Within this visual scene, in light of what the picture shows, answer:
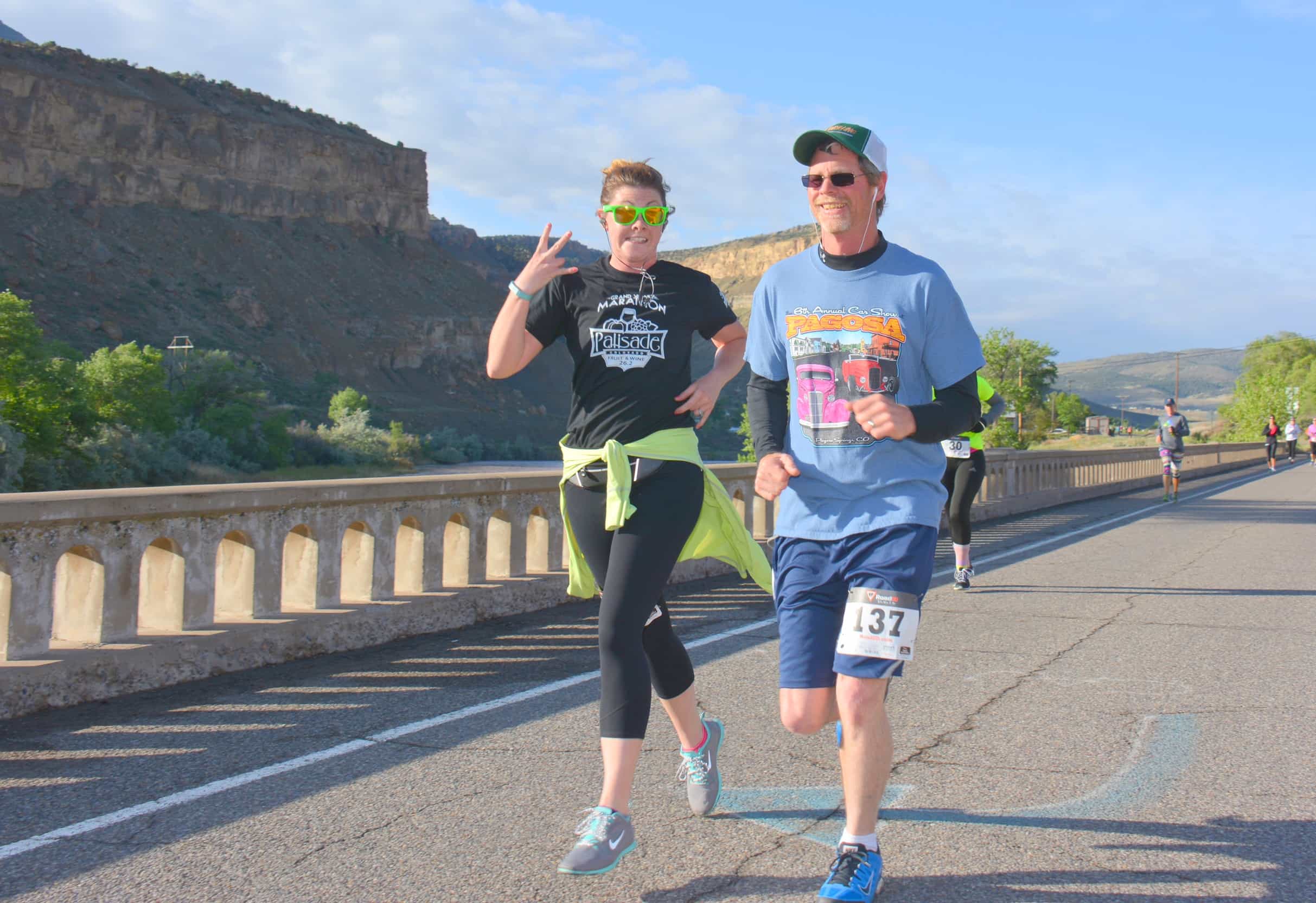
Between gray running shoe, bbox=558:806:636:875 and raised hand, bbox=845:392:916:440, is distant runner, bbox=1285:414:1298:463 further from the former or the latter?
gray running shoe, bbox=558:806:636:875

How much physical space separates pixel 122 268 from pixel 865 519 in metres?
106

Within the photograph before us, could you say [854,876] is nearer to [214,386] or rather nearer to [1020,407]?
[214,386]

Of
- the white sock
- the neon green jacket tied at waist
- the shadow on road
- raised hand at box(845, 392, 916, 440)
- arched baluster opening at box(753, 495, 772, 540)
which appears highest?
raised hand at box(845, 392, 916, 440)

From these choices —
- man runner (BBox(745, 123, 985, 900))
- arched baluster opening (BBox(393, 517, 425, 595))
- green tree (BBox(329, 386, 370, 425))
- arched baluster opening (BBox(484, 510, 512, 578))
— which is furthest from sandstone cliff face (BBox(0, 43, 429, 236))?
man runner (BBox(745, 123, 985, 900))

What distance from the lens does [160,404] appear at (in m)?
69.6

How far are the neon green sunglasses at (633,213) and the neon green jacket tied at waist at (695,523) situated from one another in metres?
0.67

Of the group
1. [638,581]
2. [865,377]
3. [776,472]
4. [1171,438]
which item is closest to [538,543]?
[638,581]

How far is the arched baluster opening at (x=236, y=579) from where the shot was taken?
6.65 meters

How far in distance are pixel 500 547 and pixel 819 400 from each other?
5717 mm

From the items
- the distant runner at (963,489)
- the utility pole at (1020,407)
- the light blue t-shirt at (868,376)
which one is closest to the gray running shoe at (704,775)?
the light blue t-shirt at (868,376)

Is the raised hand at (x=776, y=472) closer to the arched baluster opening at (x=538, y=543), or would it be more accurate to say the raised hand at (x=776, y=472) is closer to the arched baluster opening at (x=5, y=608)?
the arched baluster opening at (x=5, y=608)

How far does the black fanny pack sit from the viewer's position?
12.1 ft

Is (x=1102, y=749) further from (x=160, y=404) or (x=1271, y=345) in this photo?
(x=1271, y=345)

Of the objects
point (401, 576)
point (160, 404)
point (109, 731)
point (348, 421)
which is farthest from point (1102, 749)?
point (348, 421)
